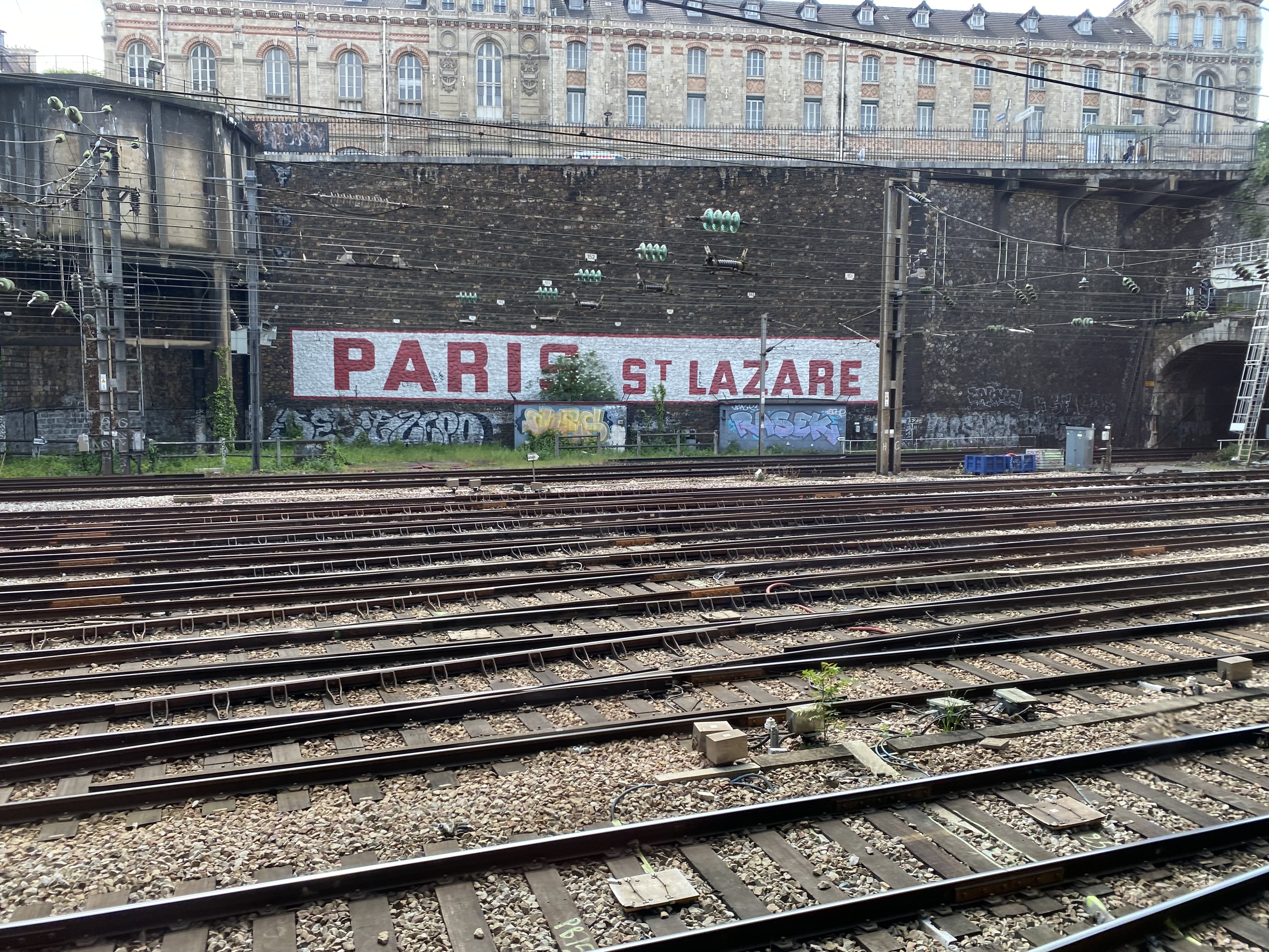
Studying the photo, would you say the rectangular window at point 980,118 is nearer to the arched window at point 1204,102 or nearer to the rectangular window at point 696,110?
the arched window at point 1204,102

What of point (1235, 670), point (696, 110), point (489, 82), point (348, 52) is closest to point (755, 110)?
point (696, 110)

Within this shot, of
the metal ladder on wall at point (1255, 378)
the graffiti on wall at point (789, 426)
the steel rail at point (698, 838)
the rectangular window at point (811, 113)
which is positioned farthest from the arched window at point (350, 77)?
the steel rail at point (698, 838)

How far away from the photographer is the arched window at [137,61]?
4641 centimetres

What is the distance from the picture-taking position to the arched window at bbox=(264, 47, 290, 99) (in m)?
47.3

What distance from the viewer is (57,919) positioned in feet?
13.8

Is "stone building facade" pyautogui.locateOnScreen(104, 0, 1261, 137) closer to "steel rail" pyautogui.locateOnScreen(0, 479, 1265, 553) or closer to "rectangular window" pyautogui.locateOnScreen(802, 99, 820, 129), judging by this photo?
"rectangular window" pyautogui.locateOnScreen(802, 99, 820, 129)

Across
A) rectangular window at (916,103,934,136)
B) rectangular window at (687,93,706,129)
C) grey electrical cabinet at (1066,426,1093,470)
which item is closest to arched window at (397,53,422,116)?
rectangular window at (687,93,706,129)

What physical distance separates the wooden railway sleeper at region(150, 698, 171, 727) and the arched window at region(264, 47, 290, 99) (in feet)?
157

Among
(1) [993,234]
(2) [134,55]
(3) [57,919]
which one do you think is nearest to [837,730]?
(3) [57,919]

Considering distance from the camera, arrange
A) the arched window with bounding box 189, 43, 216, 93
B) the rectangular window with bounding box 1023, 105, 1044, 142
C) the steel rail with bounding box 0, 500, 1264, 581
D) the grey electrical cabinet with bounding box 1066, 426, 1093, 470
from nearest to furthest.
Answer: the steel rail with bounding box 0, 500, 1264, 581
the grey electrical cabinet with bounding box 1066, 426, 1093, 470
the arched window with bounding box 189, 43, 216, 93
the rectangular window with bounding box 1023, 105, 1044, 142

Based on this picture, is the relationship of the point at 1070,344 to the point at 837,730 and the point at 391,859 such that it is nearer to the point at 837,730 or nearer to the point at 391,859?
the point at 837,730

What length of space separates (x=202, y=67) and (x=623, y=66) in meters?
21.9

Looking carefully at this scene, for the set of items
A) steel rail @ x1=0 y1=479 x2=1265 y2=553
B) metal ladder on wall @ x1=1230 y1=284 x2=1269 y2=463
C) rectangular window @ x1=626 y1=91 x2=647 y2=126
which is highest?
rectangular window @ x1=626 y1=91 x2=647 y2=126

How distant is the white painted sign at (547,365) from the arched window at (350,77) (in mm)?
21369
